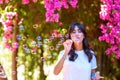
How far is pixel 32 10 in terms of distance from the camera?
564 cm

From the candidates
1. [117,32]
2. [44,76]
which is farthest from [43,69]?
[117,32]

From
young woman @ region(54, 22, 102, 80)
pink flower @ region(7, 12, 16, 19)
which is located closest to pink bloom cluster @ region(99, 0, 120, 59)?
pink flower @ region(7, 12, 16, 19)

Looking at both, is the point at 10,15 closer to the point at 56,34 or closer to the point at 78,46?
the point at 56,34

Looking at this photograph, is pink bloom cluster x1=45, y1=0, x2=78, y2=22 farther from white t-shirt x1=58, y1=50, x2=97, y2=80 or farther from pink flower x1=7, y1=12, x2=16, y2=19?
white t-shirt x1=58, y1=50, x2=97, y2=80

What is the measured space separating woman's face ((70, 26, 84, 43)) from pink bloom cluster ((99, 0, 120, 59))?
4.76 ft

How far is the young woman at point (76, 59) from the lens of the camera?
10.3 feet

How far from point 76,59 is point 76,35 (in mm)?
193

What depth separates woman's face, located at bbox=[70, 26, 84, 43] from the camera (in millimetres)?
3248

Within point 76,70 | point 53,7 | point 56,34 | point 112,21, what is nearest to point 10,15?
point 56,34

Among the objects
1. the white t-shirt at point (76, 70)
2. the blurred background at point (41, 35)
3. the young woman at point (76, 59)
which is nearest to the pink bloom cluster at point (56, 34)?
the blurred background at point (41, 35)

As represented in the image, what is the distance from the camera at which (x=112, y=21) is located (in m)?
4.83

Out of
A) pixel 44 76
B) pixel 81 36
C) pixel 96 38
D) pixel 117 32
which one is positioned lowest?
pixel 44 76

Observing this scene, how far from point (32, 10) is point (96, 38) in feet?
3.19

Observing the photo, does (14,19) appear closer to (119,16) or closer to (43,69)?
(43,69)
